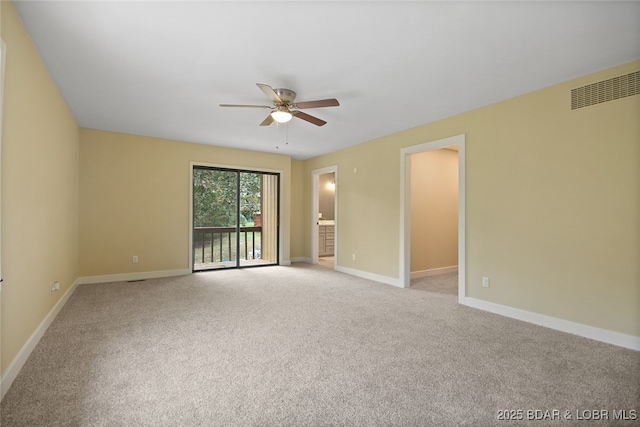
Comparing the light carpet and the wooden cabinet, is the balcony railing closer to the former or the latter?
the wooden cabinet

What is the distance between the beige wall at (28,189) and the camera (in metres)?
1.99

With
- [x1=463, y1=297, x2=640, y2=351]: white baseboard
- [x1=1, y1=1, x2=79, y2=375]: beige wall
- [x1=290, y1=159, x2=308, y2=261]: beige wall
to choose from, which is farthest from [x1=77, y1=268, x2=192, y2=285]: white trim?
[x1=463, y1=297, x2=640, y2=351]: white baseboard

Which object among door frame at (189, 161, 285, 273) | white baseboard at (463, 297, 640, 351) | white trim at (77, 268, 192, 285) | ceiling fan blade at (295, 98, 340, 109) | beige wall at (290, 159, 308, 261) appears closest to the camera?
white baseboard at (463, 297, 640, 351)

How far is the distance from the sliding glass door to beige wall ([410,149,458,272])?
300cm

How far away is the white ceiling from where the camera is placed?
6.68ft

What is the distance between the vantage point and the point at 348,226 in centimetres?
599

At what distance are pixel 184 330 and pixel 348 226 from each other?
12.1 ft

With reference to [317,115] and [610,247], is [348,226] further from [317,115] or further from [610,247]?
[610,247]

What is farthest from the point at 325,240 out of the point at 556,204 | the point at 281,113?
the point at 556,204

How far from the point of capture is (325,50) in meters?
2.49

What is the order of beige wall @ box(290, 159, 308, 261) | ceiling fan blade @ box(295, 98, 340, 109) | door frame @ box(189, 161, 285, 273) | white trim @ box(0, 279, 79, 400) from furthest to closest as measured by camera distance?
→ 1. beige wall @ box(290, 159, 308, 261)
2. door frame @ box(189, 161, 285, 273)
3. ceiling fan blade @ box(295, 98, 340, 109)
4. white trim @ box(0, 279, 79, 400)

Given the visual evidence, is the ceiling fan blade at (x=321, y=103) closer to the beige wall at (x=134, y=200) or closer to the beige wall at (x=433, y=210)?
the beige wall at (x=433, y=210)

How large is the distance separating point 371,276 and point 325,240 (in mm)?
2985

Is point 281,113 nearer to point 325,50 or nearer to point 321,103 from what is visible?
point 321,103
